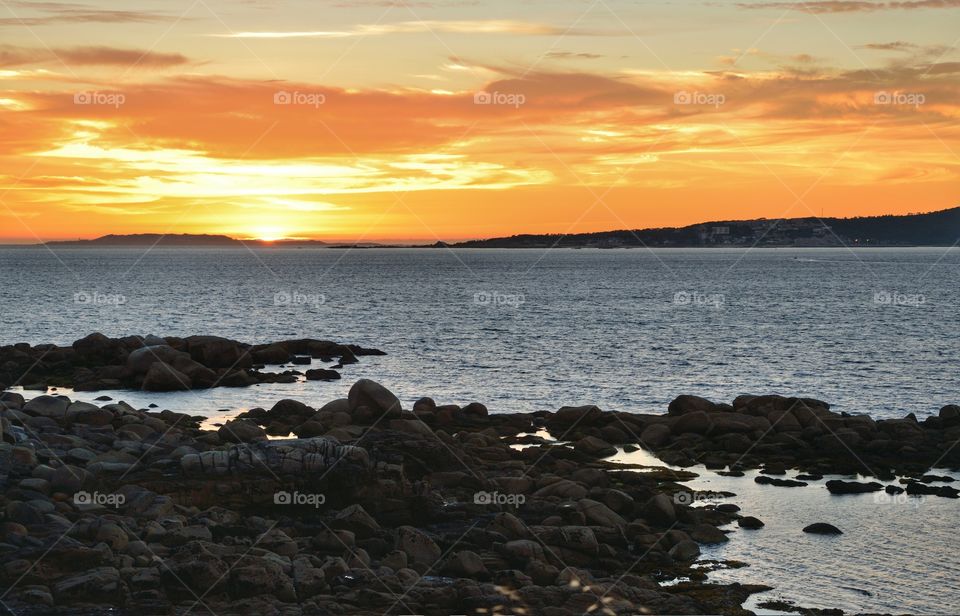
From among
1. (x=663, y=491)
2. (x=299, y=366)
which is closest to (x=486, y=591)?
(x=663, y=491)

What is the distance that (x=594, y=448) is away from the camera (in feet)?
94.0

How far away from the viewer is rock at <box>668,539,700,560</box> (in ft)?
62.3

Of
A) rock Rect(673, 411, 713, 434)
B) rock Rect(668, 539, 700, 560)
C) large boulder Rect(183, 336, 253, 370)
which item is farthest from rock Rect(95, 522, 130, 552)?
large boulder Rect(183, 336, 253, 370)

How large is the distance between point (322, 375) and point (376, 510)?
25.7m

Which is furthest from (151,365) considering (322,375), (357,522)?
(357,522)

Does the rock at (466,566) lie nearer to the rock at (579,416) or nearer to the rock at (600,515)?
the rock at (600,515)

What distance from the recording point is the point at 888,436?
98.4 ft

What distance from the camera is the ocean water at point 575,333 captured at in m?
42.8

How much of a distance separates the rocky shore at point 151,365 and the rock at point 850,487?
25543mm

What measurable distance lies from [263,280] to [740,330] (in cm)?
9755

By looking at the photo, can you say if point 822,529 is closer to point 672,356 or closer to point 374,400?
point 374,400

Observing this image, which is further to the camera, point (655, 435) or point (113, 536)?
point (655, 435)

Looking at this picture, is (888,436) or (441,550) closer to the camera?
(441,550)

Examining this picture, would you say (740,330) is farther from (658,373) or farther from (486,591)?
(486,591)
